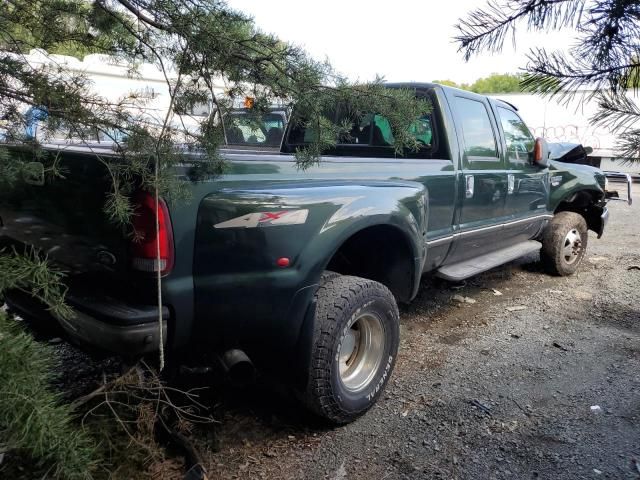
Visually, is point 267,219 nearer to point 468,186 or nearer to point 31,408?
point 31,408

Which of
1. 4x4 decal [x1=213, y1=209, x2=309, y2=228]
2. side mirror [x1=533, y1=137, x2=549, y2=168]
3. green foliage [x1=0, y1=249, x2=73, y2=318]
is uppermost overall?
side mirror [x1=533, y1=137, x2=549, y2=168]

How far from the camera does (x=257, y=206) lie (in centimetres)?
228

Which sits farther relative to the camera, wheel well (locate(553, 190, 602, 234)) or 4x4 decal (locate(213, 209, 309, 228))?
wheel well (locate(553, 190, 602, 234))

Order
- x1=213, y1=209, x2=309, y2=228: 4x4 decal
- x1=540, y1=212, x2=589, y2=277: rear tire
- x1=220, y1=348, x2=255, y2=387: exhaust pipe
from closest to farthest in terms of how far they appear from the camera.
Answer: x1=213, y1=209, x2=309, y2=228: 4x4 decal → x1=220, y1=348, x2=255, y2=387: exhaust pipe → x1=540, y1=212, x2=589, y2=277: rear tire

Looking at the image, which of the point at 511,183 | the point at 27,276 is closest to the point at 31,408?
the point at 27,276

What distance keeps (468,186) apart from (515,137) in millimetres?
1295

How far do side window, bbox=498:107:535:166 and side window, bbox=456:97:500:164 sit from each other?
0.32m

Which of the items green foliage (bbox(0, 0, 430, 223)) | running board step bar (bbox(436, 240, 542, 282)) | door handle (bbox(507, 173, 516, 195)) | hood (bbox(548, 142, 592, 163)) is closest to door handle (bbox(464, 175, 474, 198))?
running board step bar (bbox(436, 240, 542, 282))

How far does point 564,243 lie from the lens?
5.81 metres

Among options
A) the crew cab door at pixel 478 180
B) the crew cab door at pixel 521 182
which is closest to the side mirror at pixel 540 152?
the crew cab door at pixel 521 182

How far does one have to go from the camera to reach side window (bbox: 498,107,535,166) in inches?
193

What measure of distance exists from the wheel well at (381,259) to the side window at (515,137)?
2.14 m

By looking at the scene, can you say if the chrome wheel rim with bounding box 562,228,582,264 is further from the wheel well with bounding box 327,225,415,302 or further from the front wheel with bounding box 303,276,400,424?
the front wheel with bounding box 303,276,400,424

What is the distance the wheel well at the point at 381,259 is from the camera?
3.24 metres
